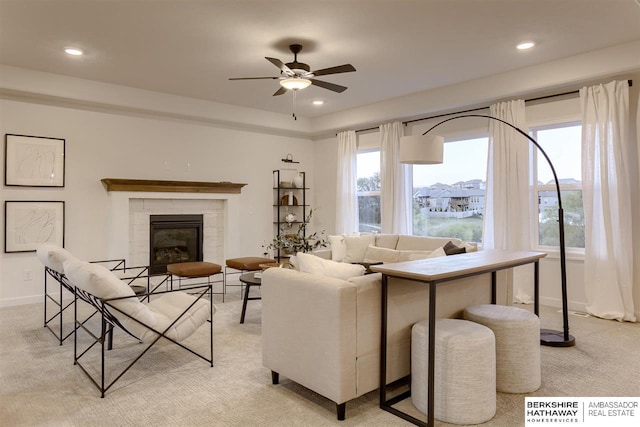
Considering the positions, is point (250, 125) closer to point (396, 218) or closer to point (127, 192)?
point (127, 192)

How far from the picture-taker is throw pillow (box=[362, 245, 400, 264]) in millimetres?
5277

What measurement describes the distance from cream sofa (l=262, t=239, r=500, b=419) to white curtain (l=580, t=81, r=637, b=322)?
104 inches

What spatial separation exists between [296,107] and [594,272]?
186 inches

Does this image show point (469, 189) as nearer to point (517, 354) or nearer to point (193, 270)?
point (517, 354)

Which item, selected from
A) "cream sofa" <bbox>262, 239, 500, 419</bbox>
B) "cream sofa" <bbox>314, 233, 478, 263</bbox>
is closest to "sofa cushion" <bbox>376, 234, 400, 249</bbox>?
"cream sofa" <bbox>314, 233, 478, 263</bbox>

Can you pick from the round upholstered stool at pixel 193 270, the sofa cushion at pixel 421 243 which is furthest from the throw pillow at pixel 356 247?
the round upholstered stool at pixel 193 270

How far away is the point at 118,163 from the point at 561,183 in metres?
5.78

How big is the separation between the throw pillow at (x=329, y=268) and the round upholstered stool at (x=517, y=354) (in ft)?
3.26

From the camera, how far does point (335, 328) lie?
94.0 inches

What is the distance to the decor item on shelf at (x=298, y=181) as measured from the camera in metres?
7.75

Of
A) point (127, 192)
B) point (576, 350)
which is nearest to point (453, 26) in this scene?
point (576, 350)

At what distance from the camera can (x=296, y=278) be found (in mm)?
2693

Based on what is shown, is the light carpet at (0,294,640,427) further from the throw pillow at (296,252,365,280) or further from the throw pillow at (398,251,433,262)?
the throw pillow at (398,251,433,262)

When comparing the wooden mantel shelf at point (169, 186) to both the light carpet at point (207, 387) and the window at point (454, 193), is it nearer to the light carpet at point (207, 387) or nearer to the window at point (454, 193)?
the light carpet at point (207, 387)
